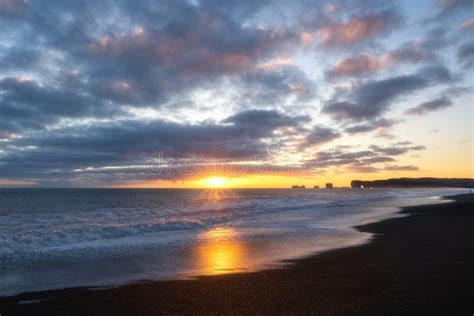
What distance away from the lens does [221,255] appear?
13203 mm

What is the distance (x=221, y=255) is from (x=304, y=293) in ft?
19.2

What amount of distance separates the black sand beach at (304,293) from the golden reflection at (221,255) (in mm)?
1245

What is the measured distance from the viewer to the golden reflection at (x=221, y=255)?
428 inches

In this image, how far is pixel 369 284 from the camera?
8.32 m

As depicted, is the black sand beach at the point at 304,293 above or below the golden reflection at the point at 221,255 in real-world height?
above

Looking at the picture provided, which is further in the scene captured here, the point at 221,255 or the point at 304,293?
the point at 221,255

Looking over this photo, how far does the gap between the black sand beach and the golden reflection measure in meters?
1.24

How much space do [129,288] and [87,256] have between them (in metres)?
5.86

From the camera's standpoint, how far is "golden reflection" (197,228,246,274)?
35.6 ft

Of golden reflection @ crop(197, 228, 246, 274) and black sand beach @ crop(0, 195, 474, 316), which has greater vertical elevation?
black sand beach @ crop(0, 195, 474, 316)

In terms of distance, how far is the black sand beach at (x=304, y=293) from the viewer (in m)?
6.82

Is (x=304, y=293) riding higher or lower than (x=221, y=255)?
higher

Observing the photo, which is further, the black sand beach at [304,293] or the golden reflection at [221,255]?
the golden reflection at [221,255]

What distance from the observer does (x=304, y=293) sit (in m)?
7.78
